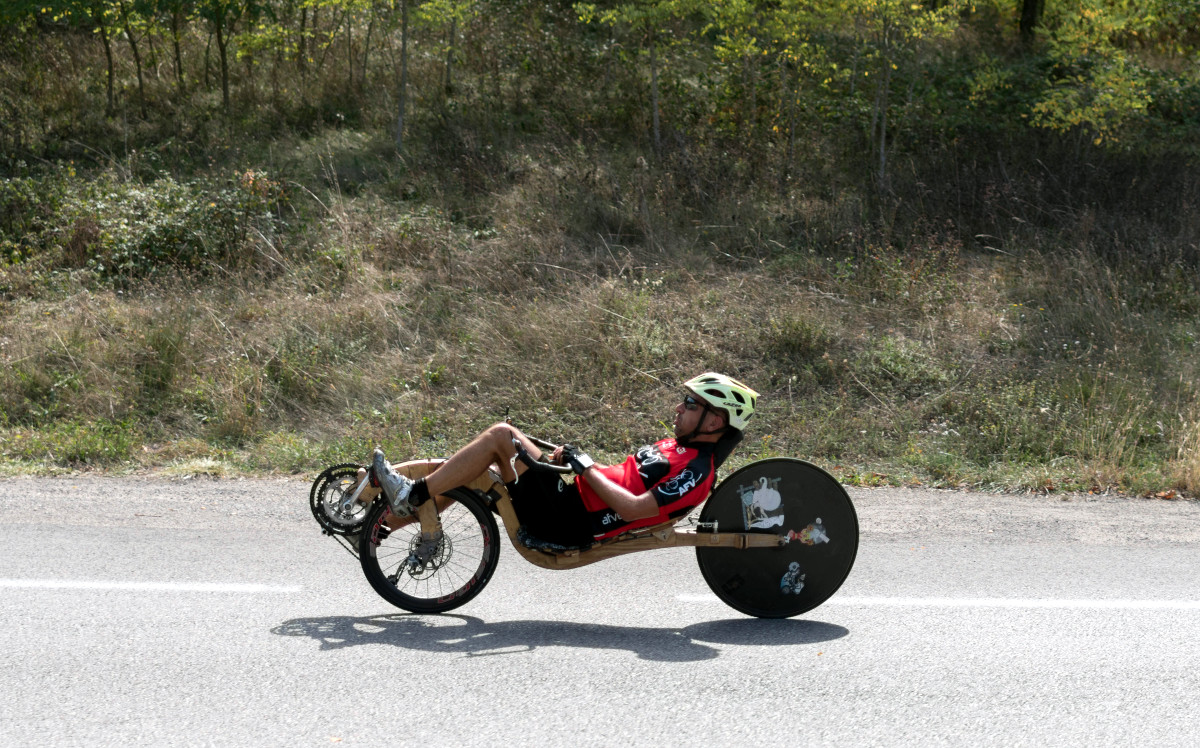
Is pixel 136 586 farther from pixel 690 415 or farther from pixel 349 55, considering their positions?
pixel 349 55

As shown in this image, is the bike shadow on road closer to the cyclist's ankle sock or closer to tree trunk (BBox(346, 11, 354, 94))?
the cyclist's ankle sock

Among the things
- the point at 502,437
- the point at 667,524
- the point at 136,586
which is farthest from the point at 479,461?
the point at 136,586

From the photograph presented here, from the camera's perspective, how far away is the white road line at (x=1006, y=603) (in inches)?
216

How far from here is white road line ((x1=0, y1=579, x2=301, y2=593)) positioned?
5586mm

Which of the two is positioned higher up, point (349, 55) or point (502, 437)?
point (349, 55)

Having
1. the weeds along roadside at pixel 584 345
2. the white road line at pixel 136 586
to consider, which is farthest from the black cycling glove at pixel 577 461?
the weeds along roadside at pixel 584 345

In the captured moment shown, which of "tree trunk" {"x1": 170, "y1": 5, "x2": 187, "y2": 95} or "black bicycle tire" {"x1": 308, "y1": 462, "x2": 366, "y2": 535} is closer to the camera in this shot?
"black bicycle tire" {"x1": 308, "y1": 462, "x2": 366, "y2": 535}

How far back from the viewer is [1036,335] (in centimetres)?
1088

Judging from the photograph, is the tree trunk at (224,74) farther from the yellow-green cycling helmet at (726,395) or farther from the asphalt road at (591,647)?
the yellow-green cycling helmet at (726,395)

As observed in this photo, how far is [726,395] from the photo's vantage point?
5.25m

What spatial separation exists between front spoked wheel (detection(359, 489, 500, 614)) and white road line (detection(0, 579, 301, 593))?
692 millimetres

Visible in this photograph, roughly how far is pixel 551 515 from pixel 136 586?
2326 mm

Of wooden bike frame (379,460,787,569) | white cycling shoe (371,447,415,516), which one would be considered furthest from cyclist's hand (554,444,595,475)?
white cycling shoe (371,447,415,516)

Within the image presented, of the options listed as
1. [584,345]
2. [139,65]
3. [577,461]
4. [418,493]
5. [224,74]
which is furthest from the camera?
[139,65]
